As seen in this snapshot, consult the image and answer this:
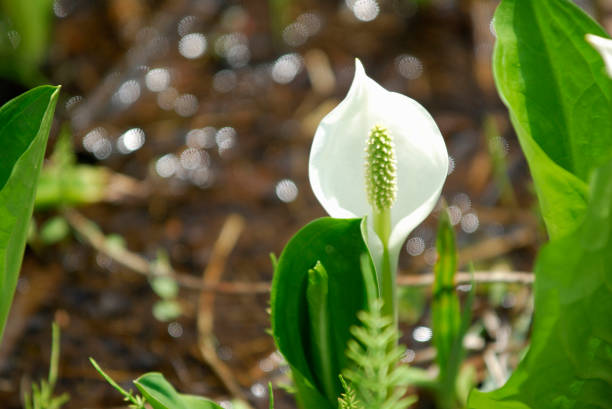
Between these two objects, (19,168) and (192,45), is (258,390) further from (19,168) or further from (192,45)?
(192,45)

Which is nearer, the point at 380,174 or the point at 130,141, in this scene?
the point at 380,174

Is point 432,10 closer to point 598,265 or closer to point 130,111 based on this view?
point 130,111

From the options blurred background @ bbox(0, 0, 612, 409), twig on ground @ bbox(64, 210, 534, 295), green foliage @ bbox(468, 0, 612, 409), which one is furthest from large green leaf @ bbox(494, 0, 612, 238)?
twig on ground @ bbox(64, 210, 534, 295)

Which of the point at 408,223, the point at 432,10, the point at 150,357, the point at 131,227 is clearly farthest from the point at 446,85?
the point at 408,223

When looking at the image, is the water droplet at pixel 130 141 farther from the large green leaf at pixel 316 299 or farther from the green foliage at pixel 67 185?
the large green leaf at pixel 316 299

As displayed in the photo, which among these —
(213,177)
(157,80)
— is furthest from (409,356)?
(157,80)

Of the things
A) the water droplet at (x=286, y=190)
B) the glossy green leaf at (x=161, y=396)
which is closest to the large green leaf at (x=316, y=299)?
the glossy green leaf at (x=161, y=396)
